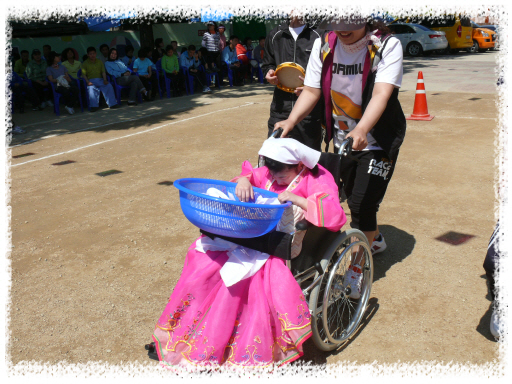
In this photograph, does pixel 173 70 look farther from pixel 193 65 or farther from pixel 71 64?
pixel 71 64

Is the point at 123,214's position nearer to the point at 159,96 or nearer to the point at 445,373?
the point at 445,373

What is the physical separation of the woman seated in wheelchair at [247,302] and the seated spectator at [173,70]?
37.5ft

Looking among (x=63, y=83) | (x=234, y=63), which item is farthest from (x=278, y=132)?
(x=234, y=63)

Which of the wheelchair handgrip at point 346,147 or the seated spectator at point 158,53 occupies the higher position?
the seated spectator at point 158,53

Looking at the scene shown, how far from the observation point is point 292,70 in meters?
4.40

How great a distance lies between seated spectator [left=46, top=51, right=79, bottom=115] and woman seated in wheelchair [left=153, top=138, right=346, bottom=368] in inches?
395

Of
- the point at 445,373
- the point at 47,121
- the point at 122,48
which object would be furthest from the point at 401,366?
the point at 122,48

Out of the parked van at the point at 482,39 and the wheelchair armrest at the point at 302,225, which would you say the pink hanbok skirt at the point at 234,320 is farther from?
the parked van at the point at 482,39

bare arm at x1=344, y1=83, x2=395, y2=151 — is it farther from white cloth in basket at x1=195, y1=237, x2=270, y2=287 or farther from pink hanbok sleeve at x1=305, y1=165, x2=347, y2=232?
white cloth in basket at x1=195, y1=237, x2=270, y2=287

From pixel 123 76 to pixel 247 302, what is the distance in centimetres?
1097

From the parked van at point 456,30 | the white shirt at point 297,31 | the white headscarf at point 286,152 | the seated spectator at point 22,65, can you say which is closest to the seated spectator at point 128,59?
the seated spectator at point 22,65

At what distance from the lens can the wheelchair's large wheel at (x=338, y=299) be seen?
107 inches

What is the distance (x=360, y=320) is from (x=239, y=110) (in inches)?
325

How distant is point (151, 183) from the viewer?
6188mm
